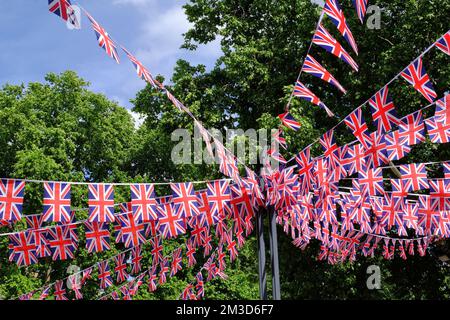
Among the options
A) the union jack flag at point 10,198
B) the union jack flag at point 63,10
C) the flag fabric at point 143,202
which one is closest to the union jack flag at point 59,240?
the flag fabric at point 143,202

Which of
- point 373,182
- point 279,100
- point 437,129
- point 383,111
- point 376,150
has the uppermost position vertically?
point 279,100

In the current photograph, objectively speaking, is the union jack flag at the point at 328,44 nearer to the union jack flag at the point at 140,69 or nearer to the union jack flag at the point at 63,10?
the union jack flag at the point at 140,69

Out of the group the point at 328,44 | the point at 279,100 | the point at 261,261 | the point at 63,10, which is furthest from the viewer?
the point at 279,100

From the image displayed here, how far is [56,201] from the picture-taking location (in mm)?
6062

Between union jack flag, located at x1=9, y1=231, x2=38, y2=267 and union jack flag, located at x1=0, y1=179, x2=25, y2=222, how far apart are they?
1743 mm

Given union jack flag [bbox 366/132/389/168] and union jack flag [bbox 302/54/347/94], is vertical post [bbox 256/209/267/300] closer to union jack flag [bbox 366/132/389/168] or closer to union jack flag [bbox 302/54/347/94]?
union jack flag [bbox 366/132/389/168]

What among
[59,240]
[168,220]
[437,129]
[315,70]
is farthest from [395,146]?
[59,240]

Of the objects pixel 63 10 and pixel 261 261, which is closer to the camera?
pixel 63 10

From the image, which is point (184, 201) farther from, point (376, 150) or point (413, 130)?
point (413, 130)

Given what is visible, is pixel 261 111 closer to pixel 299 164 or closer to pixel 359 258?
pixel 359 258

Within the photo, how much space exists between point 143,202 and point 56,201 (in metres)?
1.13

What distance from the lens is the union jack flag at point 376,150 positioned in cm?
753

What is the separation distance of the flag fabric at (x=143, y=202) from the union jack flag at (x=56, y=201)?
34.2 inches

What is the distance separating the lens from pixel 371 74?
1477 centimetres
